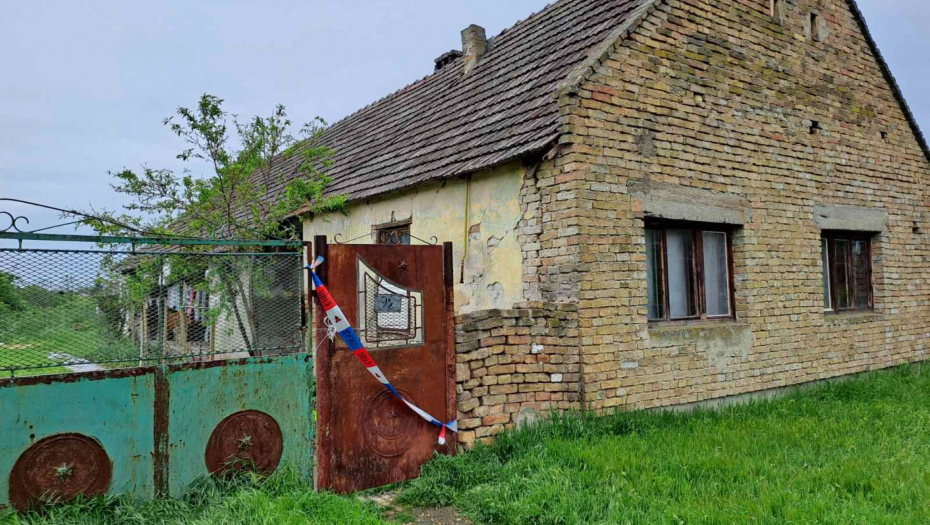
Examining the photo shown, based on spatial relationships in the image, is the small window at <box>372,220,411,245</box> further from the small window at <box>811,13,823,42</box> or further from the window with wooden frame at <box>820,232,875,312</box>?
the small window at <box>811,13,823,42</box>

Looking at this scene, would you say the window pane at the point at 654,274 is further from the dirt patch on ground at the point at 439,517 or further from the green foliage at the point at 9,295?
the green foliage at the point at 9,295

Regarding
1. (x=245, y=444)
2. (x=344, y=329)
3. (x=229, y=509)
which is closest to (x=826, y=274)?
(x=344, y=329)

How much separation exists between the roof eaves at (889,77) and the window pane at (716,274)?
4.85 metres

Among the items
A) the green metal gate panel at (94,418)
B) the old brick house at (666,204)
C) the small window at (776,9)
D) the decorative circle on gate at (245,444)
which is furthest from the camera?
the small window at (776,9)

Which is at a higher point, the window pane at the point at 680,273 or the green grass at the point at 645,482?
the window pane at the point at 680,273

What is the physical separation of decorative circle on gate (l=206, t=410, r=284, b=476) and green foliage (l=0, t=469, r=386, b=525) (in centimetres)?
11

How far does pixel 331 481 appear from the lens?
491cm

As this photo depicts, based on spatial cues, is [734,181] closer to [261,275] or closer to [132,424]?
[261,275]

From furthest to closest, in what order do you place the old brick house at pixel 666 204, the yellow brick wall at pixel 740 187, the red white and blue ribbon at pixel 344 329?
1. the yellow brick wall at pixel 740 187
2. the old brick house at pixel 666 204
3. the red white and blue ribbon at pixel 344 329

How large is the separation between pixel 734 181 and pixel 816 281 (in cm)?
205

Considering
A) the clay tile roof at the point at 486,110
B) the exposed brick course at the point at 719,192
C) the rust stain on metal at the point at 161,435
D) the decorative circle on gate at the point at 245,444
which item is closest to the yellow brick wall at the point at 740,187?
the exposed brick course at the point at 719,192

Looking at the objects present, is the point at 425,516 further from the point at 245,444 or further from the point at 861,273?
the point at 861,273

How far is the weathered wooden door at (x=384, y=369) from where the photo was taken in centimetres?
495

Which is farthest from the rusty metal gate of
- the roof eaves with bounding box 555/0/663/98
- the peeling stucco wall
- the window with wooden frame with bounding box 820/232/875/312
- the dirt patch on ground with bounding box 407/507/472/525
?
the window with wooden frame with bounding box 820/232/875/312
